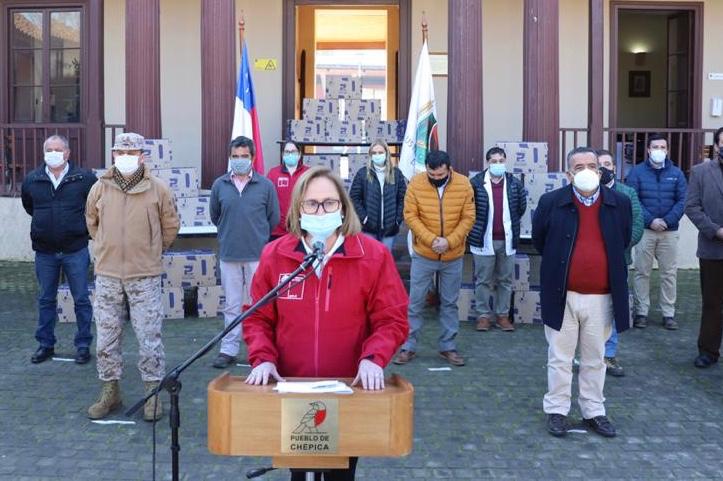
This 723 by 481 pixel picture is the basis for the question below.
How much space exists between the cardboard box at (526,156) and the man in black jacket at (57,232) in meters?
5.09

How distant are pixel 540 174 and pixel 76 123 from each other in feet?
25.2

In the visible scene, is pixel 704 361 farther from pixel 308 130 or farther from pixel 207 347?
pixel 308 130

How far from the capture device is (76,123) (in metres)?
13.3

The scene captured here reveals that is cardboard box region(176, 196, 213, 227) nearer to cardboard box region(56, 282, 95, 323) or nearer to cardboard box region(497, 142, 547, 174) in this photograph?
cardboard box region(56, 282, 95, 323)

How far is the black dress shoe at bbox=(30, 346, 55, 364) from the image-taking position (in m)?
7.55

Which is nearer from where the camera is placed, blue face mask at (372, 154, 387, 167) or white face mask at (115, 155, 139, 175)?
white face mask at (115, 155, 139, 175)

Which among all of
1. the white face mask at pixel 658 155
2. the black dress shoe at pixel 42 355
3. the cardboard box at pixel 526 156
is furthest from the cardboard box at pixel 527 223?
the black dress shoe at pixel 42 355

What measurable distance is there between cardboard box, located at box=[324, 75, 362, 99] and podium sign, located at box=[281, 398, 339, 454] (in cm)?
953

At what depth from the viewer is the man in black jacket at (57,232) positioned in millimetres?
7363

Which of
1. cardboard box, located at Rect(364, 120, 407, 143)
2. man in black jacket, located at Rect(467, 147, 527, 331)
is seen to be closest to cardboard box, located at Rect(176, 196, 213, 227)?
cardboard box, located at Rect(364, 120, 407, 143)

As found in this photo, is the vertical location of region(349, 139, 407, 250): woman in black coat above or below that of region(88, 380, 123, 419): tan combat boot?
above

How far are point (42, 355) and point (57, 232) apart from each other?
1.19 m

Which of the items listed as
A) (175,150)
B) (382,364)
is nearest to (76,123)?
(175,150)

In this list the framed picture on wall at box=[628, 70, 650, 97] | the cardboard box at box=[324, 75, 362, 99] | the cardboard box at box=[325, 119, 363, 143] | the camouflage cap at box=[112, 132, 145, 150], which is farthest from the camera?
the framed picture on wall at box=[628, 70, 650, 97]
